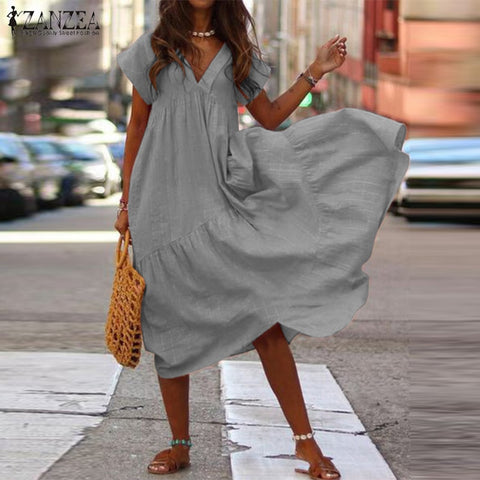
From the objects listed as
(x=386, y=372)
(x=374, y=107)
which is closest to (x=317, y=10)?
(x=374, y=107)

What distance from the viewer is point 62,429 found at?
549 cm

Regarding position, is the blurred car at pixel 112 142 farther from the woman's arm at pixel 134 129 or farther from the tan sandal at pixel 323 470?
the tan sandal at pixel 323 470

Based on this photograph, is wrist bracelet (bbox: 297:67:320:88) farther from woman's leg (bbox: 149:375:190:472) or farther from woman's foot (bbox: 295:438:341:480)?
woman's foot (bbox: 295:438:341:480)

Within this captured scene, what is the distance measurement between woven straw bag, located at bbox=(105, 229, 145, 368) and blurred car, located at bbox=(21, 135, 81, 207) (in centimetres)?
2125

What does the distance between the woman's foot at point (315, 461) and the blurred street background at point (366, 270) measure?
0.26 ft

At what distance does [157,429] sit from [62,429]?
408 mm

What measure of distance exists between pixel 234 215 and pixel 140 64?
2.15ft

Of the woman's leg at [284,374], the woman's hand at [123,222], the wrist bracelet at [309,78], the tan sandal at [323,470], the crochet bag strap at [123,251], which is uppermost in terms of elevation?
the wrist bracelet at [309,78]

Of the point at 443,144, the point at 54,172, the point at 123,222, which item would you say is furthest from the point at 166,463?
the point at 54,172

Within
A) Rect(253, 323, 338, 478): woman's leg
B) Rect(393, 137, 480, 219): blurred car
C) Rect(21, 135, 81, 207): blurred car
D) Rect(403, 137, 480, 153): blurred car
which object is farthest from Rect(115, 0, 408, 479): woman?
Rect(21, 135, 81, 207): blurred car

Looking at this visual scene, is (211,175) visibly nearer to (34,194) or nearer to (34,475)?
(34,475)

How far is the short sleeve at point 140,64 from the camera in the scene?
4.80 metres

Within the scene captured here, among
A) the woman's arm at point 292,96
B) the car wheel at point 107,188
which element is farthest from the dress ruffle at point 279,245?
the car wheel at point 107,188

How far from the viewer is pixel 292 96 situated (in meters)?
5.05
